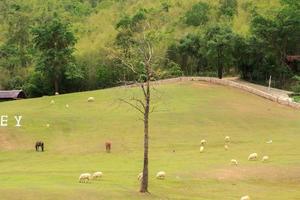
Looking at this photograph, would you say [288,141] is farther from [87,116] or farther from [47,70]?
[47,70]

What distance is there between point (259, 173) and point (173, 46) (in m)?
66.4

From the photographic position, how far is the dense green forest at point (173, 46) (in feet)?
316

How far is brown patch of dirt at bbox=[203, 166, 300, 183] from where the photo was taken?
39812 mm

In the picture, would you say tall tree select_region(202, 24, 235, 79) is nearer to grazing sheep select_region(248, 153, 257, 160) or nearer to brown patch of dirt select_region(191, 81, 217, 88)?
brown patch of dirt select_region(191, 81, 217, 88)

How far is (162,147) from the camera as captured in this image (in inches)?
2148

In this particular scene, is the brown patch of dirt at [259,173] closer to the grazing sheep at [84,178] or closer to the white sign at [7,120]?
the grazing sheep at [84,178]

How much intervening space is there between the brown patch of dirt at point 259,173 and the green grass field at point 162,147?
0.07 meters

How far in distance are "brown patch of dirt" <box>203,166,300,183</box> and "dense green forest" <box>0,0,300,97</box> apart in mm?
41589

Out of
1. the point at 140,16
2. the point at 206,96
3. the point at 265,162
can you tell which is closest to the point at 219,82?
the point at 206,96

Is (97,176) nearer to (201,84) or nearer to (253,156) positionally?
(253,156)

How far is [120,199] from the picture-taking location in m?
30.5

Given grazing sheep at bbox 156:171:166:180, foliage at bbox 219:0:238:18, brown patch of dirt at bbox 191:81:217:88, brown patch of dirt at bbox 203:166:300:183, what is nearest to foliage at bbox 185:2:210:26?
foliage at bbox 219:0:238:18

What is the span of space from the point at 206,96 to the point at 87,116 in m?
18.1

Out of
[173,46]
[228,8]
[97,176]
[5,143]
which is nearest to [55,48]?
[173,46]
